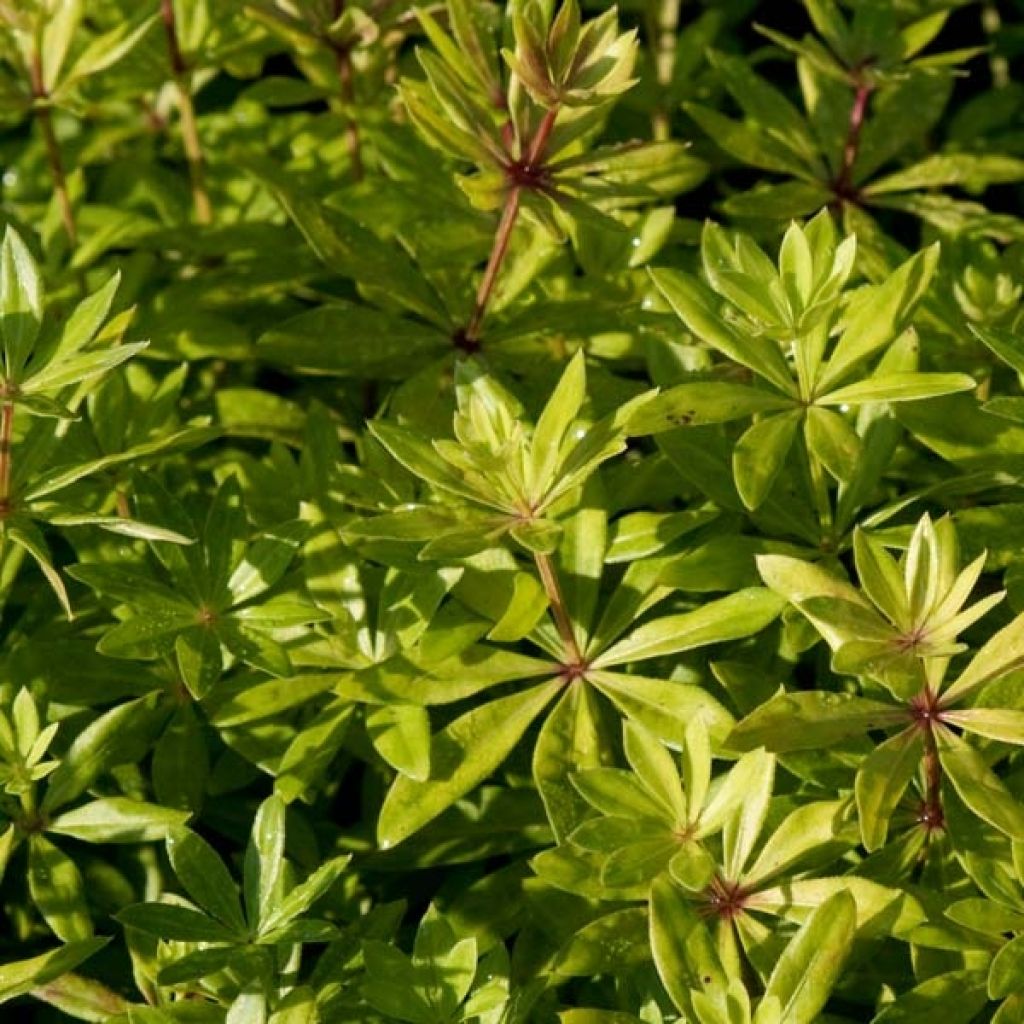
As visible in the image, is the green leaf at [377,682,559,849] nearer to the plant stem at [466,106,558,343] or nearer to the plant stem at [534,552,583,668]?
the plant stem at [534,552,583,668]

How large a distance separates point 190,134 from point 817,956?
214 centimetres

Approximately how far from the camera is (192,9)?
3.32 m

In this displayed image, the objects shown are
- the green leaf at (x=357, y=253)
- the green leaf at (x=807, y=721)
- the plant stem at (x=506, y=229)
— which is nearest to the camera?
the green leaf at (x=807, y=721)

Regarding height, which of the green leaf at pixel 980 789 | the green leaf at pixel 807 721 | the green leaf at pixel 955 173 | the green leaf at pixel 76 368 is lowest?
the green leaf at pixel 980 789

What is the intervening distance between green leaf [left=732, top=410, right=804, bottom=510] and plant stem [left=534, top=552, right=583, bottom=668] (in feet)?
0.92

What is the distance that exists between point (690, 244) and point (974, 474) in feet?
3.24

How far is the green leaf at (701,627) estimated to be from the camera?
7.54 feet

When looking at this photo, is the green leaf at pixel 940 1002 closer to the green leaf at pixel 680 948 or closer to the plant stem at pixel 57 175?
the green leaf at pixel 680 948

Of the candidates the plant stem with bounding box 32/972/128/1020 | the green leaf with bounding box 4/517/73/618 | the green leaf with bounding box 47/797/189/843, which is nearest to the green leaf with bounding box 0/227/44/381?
the green leaf with bounding box 4/517/73/618

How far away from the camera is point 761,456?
2.31 meters

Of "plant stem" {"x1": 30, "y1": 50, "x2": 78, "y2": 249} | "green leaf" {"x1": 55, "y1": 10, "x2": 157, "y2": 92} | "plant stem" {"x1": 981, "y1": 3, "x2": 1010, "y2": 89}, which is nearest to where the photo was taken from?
"green leaf" {"x1": 55, "y1": 10, "x2": 157, "y2": 92}

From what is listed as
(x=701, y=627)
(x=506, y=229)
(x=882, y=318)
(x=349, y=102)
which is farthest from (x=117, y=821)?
(x=349, y=102)

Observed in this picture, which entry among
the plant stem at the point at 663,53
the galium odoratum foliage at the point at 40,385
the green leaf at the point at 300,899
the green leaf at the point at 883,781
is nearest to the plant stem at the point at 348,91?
the plant stem at the point at 663,53

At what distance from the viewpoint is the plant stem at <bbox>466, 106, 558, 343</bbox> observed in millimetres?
2543
